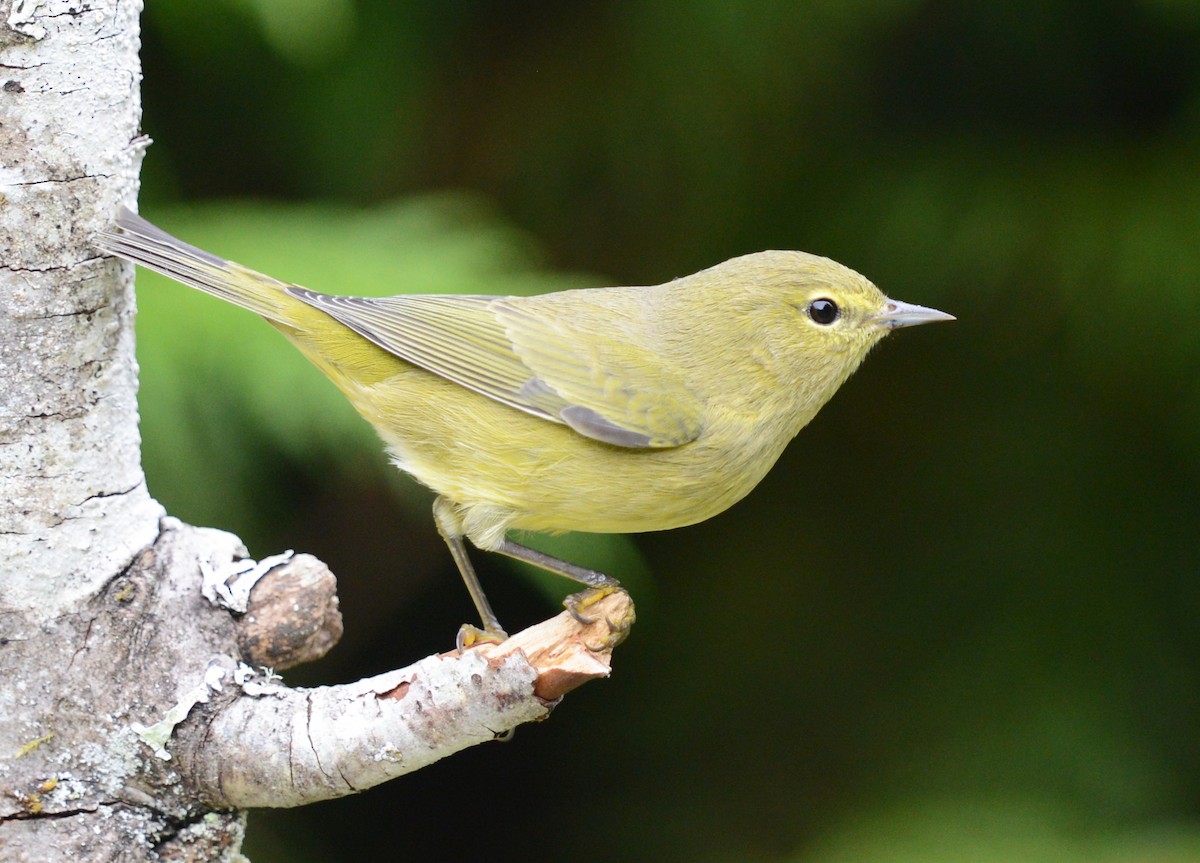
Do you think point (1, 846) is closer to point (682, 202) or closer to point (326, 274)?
point (326, 274)

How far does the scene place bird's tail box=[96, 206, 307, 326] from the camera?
245 centimetres

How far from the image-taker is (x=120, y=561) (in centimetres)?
251

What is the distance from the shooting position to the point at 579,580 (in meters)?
2.98

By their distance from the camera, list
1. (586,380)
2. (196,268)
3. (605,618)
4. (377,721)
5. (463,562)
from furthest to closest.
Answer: (463,562), (586,380), (196,268), (605,618), (377,721)

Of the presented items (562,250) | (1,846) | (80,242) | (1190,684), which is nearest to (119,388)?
(80,242)

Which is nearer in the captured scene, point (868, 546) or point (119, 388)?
point (119, 388)

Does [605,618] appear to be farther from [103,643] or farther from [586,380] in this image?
[103,643]

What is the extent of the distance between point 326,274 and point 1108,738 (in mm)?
3263

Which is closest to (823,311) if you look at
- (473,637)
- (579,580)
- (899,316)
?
(899,316)

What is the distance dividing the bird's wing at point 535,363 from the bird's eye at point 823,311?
0.41 m

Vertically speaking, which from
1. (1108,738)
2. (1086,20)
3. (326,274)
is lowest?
(1108,738)

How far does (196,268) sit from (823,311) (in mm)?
1623

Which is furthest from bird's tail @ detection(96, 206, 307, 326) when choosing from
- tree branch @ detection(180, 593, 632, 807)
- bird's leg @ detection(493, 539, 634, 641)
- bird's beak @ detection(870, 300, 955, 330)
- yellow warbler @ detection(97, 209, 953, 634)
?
bird's beak @ detection(870, 300, 955, 330)

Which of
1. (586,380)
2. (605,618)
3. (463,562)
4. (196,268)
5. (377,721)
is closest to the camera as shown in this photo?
(377,721)
